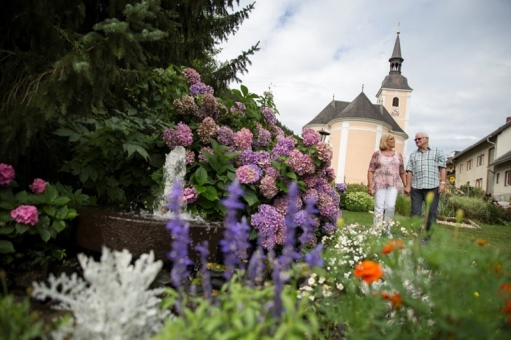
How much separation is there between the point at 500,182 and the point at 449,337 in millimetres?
26686

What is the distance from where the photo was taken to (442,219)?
1260cm

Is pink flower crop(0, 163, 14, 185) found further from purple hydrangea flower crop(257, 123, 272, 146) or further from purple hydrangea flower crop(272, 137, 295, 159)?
purple hydrangea flower crop(257, 123, 272, 146)

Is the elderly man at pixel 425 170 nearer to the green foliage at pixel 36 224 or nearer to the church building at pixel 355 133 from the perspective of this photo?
the green foliage at pixel 36 224

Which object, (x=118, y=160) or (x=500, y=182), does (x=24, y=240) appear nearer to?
(x=118, y=160)

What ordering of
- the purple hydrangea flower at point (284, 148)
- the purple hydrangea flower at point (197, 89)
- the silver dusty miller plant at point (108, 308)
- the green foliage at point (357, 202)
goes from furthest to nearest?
the green foliage at point (357, 202)
the purple hydrangea flower at point (197, 89)
the purple hydrangea flower at point (284, 148)
the silver dusty miller plant at point (108, 308)

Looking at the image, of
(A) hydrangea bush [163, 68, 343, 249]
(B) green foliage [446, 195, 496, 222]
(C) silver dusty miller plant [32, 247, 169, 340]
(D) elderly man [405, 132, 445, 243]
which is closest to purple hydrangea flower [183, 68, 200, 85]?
(A) hydrangea bush [163, 68, 343, 249]

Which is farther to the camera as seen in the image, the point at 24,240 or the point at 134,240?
the point at 24,240

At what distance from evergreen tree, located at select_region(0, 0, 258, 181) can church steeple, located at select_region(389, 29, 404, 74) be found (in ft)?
168

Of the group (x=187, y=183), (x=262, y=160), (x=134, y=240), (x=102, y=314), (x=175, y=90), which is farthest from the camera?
(x=175, y=90)

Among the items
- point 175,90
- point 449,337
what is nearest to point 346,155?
point 175,90

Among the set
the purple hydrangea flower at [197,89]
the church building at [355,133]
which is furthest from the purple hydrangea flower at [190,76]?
the church building at [355,133]

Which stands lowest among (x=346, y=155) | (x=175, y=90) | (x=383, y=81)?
(x=175, y=90)

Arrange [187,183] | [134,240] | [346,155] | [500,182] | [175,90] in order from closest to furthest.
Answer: [134,240]
[187,183]
[175,90]
[500,182]
[346,155]

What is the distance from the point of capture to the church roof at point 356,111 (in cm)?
3762
